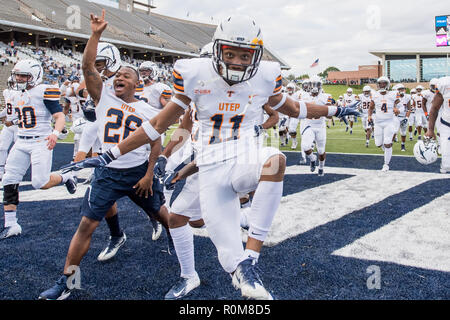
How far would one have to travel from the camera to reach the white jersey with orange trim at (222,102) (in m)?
2.50

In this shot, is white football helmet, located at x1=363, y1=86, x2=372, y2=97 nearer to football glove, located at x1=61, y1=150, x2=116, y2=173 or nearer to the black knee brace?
the black knee brace

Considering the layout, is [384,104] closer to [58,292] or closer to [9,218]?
[9,218]

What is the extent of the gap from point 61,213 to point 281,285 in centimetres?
345

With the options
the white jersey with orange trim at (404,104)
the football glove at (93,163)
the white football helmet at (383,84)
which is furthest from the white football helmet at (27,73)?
the white jersey with orange trim at (404,104)

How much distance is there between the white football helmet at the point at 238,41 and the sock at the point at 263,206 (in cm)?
70

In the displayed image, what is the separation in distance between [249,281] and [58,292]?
1493mm

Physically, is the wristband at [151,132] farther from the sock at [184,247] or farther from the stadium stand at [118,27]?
the stadium stand at [118,27]

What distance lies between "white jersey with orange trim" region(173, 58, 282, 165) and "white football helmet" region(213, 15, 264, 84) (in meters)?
0.10

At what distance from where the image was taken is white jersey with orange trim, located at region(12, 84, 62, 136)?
479 centimetres

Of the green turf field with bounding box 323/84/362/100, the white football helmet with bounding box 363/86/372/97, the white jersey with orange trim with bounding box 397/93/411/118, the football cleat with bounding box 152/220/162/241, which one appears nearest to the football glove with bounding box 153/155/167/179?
the football cleat with bounding box 152/220/162/241

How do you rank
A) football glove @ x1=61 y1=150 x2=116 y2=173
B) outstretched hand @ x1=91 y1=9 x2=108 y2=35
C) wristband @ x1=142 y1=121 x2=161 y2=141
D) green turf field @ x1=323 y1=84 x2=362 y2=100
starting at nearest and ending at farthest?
football glove @ x1=61 y1=150 x2=116 y2=173 → wristband @ x1=142 y1=121 x2=161 y2=141 → outstretched hand @ x1=91 y1=9 x2=108 y2=35 → green turf field @ x1=323 y1=84 x2=362 y2=100

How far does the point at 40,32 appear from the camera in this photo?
3444 centimetres
